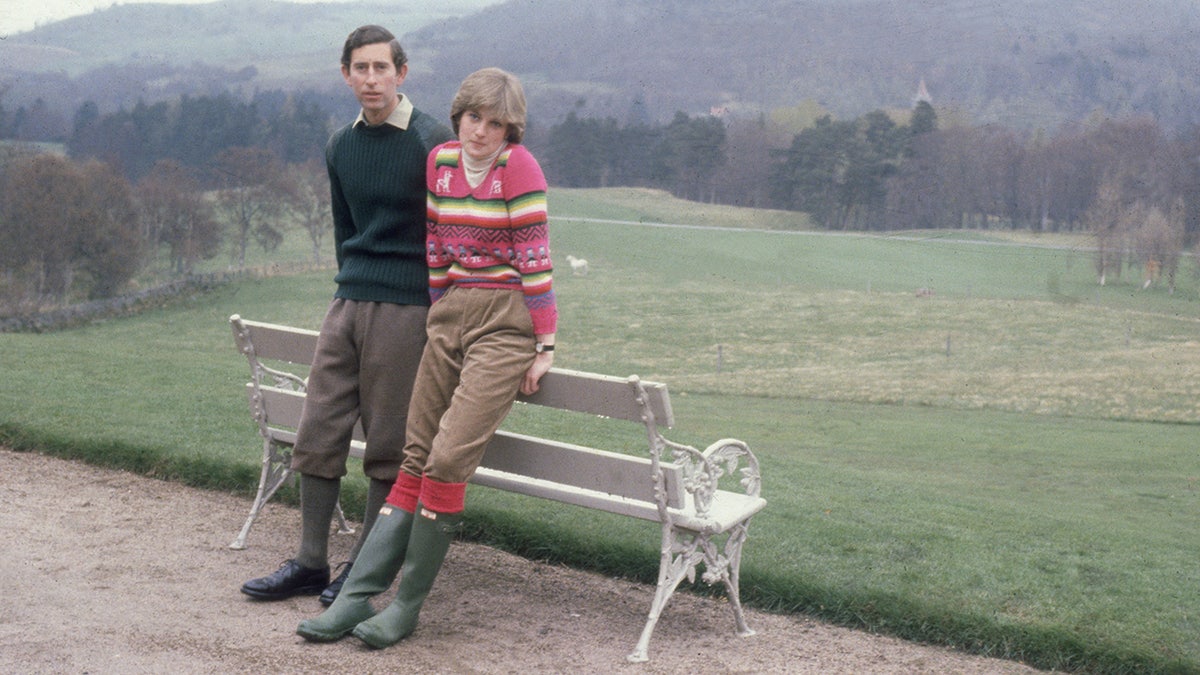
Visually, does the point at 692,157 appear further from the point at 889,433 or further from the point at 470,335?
the point at 470,335

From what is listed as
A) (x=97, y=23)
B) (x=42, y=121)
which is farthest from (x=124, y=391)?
(x=97, y=23)

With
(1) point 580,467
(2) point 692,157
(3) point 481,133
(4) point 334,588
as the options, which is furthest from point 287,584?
(2) point 692,157

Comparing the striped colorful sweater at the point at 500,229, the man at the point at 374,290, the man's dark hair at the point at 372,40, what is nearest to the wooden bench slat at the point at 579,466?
the man at the point at 374,290

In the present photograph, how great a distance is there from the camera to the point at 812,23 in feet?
567

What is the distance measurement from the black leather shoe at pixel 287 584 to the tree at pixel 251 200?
63468 millimetres

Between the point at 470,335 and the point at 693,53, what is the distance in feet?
509

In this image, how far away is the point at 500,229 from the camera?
4.42 metres

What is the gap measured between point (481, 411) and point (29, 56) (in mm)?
142571

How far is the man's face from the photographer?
15.5 feet

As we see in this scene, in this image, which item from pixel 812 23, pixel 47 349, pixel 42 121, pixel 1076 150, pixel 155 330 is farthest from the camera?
pixel 812 23

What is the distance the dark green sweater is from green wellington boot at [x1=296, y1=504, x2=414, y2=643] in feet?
2.81

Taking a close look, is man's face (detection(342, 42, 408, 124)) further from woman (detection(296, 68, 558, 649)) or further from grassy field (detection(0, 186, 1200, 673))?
grassy field (detection(0, 186, 1200, 673))

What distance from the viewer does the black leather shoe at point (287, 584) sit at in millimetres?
4879

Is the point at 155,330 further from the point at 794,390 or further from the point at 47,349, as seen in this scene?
the point at 47,349
